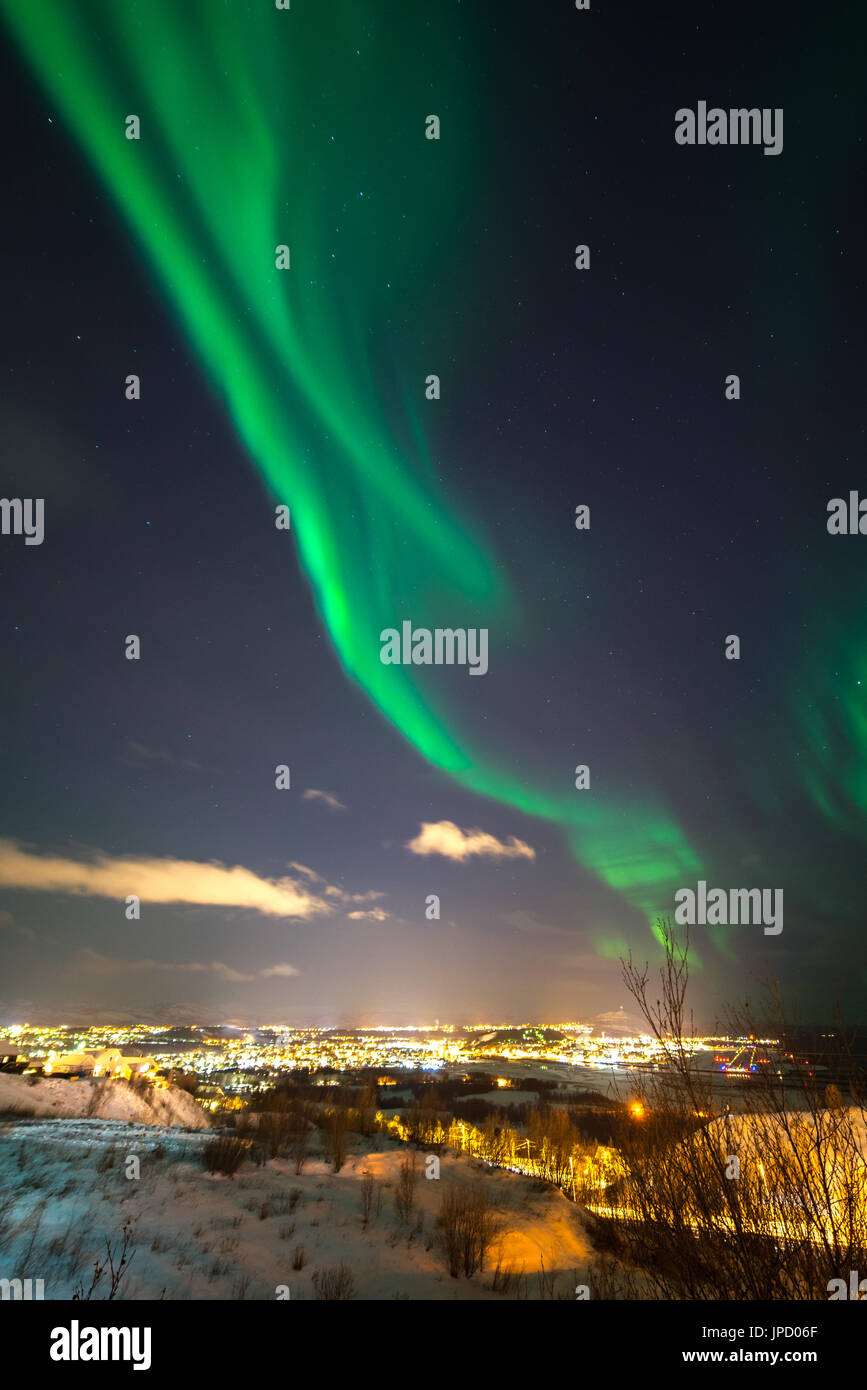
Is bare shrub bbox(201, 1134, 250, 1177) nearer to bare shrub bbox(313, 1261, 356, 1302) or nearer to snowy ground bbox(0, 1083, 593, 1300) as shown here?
snowy ground bbox(0, 1083, 593, 1300)

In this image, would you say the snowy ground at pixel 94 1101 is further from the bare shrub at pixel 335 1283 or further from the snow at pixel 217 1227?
the bare shrub at pixel 335 1283

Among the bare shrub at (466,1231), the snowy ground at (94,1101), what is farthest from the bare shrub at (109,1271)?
the snowy ground at (94,1101)

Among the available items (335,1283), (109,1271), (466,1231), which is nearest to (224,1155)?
(466,1231)

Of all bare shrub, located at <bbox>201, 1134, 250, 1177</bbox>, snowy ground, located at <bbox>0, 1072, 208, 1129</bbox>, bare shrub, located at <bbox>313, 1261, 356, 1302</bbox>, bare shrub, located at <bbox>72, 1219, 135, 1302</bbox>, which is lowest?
snowy ground, located at <bbox>0, 1072, 208, 1129</bbox>

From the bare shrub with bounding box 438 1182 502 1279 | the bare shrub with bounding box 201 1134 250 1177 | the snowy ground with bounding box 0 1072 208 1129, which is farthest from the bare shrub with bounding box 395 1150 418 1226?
the snowy ground with bounding box 0 1072 208 1129

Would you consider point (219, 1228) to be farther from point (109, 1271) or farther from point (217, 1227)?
point (109, 1271)

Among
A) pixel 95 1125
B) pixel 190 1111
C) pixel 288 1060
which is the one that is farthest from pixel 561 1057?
pixel 95 1125

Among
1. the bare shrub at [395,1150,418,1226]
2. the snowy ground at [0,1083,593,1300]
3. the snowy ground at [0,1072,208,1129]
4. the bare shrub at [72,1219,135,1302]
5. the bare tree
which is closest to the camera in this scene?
the bare tree

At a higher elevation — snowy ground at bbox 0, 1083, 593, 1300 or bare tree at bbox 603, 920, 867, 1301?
bare tree at bbox 603, 920, 867, 1301
